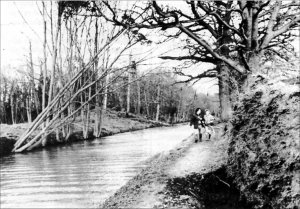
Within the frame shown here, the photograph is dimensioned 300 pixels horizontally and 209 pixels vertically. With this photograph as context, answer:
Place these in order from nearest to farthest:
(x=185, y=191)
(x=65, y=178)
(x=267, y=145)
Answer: (x=267, y=145) < (x=185, y=191) < (x=65, y=178)

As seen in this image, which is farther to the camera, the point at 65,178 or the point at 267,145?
the point at 65,178

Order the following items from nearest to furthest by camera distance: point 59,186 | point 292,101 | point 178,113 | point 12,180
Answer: point 292,101 → point 59,186 → point 12,180 → point 178,113

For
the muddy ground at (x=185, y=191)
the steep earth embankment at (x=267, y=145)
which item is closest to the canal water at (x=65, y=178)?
the muddy ground at (x=185, y=191)

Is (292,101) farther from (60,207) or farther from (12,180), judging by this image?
(12,180)

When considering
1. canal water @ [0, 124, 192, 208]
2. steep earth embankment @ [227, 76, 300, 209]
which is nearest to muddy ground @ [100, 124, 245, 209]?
steep earth embankment @ [227, 76, 300, 209]

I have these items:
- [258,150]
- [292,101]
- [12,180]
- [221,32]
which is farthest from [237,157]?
[12,180]

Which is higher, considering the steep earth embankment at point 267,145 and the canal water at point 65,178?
the steep earth embankment at point 267,145

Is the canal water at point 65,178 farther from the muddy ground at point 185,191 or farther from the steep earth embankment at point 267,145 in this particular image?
the steep earth embankment at point 267,145

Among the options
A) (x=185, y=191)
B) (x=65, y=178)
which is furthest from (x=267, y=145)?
(x=65, y=178)

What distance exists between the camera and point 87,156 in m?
22.3

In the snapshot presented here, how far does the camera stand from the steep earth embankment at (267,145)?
167 inches

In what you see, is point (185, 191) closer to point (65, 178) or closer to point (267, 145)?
point (267, 145)

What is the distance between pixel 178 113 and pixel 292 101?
85.1m

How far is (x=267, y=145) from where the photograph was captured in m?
4.82
